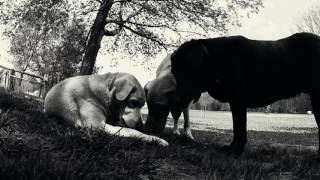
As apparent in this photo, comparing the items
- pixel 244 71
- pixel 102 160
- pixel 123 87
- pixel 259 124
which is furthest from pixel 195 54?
pixel 259 124

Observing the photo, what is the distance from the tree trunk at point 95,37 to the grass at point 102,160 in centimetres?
1406

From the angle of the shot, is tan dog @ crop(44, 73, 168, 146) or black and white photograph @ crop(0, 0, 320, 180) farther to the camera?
tan dog @ crop(44, 73, 168, 146)

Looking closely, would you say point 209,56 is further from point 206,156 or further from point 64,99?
point 64,99

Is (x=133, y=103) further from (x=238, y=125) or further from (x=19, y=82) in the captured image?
(x=19, y=82)

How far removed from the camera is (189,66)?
5445 mm

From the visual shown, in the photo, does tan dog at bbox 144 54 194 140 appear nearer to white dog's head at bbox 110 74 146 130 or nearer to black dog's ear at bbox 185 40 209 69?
white dog's head at bbox 110 74 146 130

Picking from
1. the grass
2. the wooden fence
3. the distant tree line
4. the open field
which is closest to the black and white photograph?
the grass

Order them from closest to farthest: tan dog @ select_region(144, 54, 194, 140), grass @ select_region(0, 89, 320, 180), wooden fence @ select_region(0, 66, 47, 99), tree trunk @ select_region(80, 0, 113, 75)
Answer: grass @ select_region(0, 89, 320, 180)
tan dog @ select_region(144, 54, 194, 140)
tree trunk @ select_region(80, 0, 113, 75)
wooden fence @ select_region(0, 66, 47, 99)

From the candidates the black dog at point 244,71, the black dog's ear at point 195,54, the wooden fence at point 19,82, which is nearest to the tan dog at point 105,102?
the black dog at point 244,71

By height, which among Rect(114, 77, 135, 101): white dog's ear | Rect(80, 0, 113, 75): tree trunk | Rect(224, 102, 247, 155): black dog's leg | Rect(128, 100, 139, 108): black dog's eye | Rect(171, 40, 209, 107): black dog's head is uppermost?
Rect(80, 0, 113, 75): tree trunk

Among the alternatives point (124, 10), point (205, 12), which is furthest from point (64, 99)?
point (124, 10)

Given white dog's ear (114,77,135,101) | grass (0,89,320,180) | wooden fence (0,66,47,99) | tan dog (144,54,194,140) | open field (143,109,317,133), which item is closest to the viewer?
grass (0,89,320,180)

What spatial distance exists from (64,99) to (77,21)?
1494 centimetres

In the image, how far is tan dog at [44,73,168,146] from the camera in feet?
18.7
